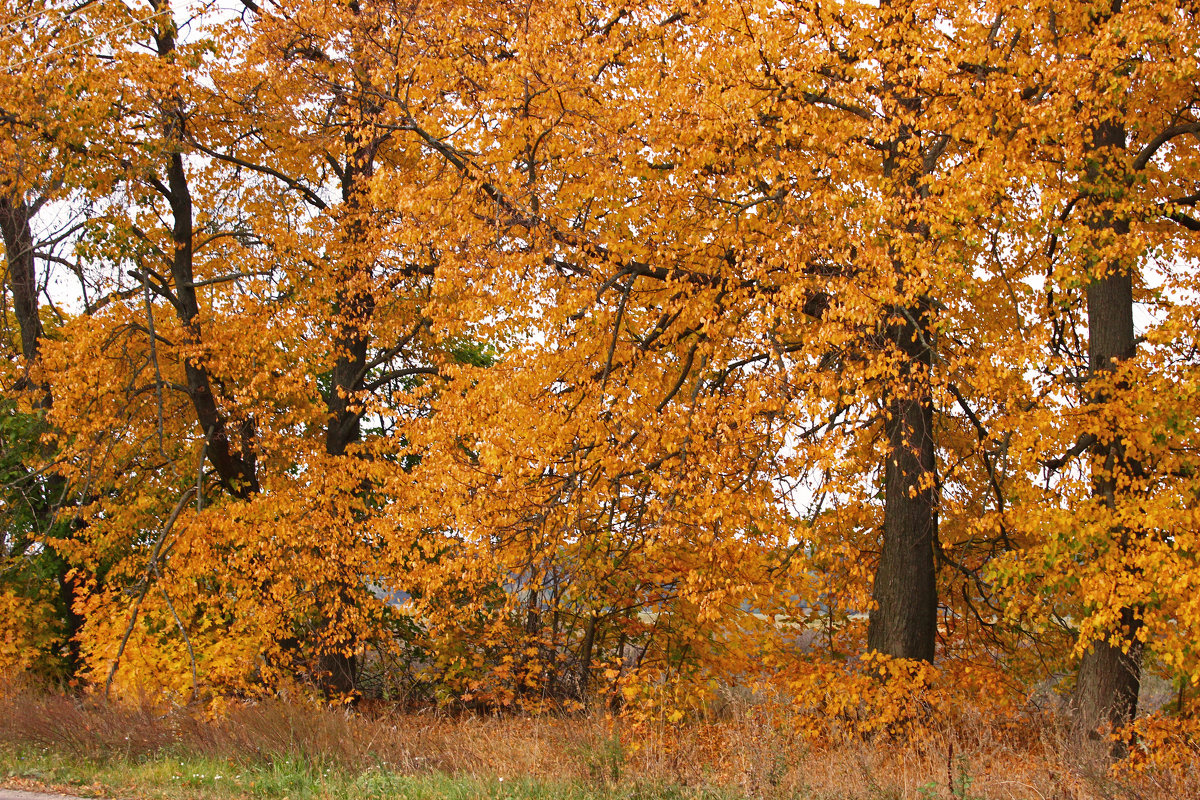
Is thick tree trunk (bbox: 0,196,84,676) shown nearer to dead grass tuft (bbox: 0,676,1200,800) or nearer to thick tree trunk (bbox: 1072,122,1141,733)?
dead grass tuft (bbox: 0,676,1200,800)

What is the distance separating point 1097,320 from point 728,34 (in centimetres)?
600

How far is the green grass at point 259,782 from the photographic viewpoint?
23.2 feet

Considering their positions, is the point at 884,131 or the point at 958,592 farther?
the point at 958,592

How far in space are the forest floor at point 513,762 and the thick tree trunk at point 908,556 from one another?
202cm

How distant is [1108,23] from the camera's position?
413 inches

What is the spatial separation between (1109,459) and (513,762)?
7.96 m

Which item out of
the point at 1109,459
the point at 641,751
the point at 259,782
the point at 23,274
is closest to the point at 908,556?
the point at 1109,459

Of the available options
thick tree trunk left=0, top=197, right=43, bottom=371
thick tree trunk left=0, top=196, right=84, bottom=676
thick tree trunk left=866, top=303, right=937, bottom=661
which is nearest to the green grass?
thick tree trunk left=866, top=303, right=937, bottom=661

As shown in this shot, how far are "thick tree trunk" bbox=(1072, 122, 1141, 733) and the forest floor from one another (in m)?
1.67

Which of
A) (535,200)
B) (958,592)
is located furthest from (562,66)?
(958,592)

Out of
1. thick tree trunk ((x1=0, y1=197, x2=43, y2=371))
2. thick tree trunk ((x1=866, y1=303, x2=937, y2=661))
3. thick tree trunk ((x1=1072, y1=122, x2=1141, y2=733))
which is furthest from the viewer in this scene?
thick tree trunk ((x1=0, y1=197, x2=43, y2=371))

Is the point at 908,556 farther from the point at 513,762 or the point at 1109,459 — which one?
the point at 513,762

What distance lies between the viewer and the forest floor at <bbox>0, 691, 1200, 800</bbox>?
273 inches

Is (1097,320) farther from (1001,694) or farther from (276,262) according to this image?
(276,262)
